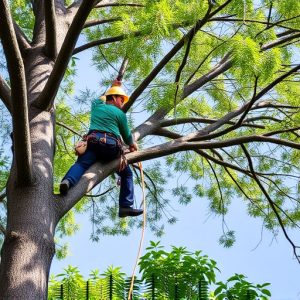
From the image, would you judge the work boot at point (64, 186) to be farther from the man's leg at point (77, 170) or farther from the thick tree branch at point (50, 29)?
the thick tree branch at point (50, 29)

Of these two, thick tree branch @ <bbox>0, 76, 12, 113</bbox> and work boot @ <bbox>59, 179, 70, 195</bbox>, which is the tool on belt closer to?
work boot @ <bbox>59, 179, 70, 195</bbox>

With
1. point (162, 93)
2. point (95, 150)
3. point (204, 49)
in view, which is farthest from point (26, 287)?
point (204, 49)

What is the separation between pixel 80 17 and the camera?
394cm

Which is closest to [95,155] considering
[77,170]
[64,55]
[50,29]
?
[77,170]

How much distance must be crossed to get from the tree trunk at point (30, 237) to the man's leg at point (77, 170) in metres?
0.12

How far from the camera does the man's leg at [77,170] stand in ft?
14.5

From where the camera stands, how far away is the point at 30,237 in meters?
4.12

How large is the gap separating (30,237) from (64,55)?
1270 mm

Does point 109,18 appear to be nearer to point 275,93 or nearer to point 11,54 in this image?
point 275,93

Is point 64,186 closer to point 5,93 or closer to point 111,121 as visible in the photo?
point 111,121

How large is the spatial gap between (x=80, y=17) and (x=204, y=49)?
2.93 m

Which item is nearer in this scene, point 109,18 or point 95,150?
point 95,150

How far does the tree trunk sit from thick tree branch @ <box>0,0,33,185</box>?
0.40 meters

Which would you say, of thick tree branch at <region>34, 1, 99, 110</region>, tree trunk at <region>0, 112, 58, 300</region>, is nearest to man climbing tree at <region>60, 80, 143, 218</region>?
tree trunk at <region>0, 112, 58, 300</region>
